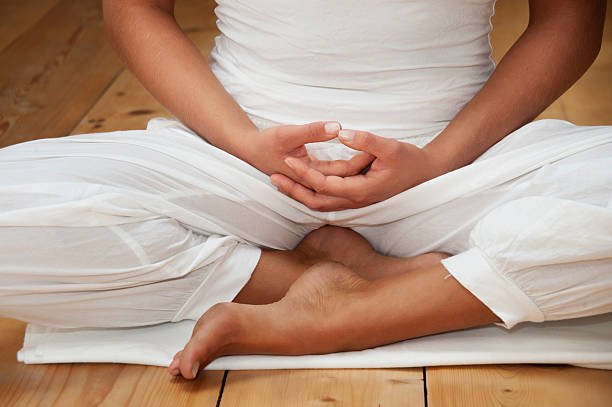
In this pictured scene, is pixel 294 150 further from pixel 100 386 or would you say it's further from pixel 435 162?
pixel 100 386

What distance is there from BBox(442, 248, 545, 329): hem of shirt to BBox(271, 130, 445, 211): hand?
0.13 metres

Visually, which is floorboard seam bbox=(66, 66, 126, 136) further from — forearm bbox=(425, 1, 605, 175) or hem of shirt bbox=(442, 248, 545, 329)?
hem of shirt bbox=(442, 248, 545, 329)

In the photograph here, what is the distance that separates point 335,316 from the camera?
118 cm

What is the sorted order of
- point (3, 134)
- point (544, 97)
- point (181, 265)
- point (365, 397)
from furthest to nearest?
point (3, 134) → point (544, 97) → point (181, 265) → point (365, 397)

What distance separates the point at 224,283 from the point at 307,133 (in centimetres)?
23

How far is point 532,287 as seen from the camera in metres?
1.12

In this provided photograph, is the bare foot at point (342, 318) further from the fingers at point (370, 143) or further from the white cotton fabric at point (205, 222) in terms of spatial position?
the fingers at point (370, 143)

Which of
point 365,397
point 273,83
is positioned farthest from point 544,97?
point 365,397

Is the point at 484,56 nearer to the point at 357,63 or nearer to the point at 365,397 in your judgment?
the point at 357,63

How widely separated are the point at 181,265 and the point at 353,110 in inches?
11.6

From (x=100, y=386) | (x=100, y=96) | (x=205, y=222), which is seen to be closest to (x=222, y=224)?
(x=205, y=222)

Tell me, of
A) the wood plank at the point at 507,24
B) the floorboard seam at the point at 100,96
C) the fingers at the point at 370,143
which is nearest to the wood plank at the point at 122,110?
the floorboard seam at the point at 100,96

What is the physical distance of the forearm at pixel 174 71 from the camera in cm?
130

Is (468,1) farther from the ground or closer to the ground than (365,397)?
farther from the ground
